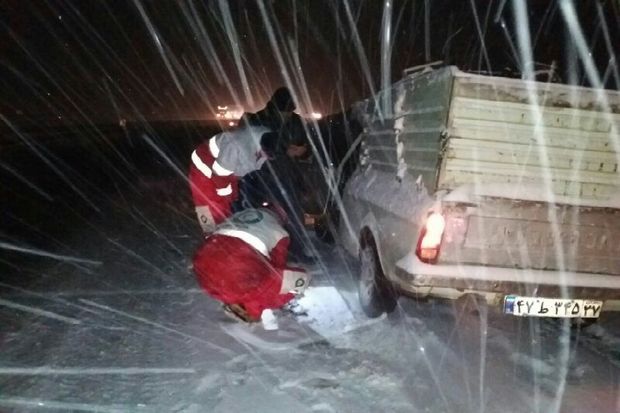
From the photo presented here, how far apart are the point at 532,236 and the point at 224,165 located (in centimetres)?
281

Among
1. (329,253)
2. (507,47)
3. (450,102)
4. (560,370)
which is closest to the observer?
(450,102)

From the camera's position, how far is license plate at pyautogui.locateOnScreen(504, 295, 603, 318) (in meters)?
4.32

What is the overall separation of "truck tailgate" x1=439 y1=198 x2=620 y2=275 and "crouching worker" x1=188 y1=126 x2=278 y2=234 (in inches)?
77.6

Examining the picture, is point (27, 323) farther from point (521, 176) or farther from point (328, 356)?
point (521, 176)

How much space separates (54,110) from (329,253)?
1243 inches

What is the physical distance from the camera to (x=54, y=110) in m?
34.5

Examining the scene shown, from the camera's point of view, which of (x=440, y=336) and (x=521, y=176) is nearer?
(x=521, y=176)

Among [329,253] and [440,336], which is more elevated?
[440,336]

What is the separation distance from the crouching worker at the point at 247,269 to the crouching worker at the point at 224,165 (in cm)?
85

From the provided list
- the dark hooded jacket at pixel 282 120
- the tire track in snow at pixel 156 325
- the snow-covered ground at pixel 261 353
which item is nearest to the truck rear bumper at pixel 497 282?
the snow-covered ground at pixel 261 353

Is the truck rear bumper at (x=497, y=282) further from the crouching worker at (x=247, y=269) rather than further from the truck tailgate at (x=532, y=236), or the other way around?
the crouching worker at (x=247, y=269)

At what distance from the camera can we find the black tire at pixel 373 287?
5102mm

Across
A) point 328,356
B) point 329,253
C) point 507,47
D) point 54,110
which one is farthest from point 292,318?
point 54,110

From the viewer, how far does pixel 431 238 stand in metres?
4.20
